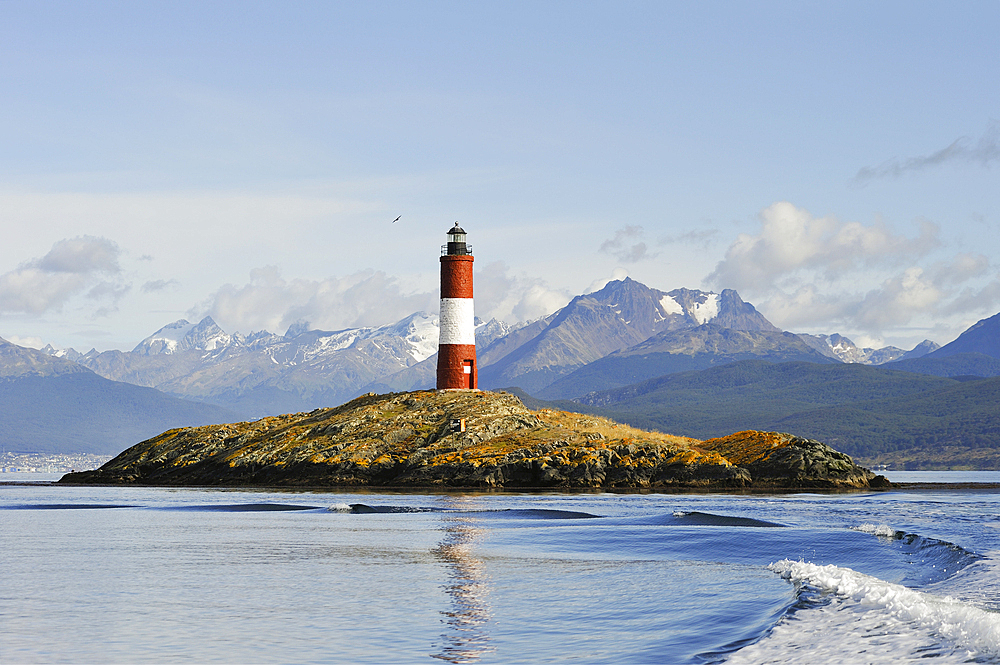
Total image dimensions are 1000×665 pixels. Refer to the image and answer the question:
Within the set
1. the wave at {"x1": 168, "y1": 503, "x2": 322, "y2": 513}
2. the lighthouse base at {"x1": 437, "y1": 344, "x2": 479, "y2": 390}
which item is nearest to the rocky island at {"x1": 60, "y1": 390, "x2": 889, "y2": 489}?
the lighthouse base at {"x1": 437, "y1": 344, "x2": 479, "y2": 390}

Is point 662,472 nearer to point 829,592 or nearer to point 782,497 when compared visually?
point 782,497

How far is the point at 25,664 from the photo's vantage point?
1866 centimetres

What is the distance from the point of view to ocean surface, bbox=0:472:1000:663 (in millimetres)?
20047

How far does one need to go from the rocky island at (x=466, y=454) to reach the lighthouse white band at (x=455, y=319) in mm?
6420

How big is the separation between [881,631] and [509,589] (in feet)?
36.7

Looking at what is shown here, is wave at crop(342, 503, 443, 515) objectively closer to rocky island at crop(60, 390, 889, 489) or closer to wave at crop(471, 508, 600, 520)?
wave at crop(471, 508, 600, 520)

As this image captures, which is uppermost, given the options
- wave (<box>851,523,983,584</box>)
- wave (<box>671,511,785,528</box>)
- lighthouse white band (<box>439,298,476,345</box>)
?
lighthouse white band (<box>439,298,476,345</box>)

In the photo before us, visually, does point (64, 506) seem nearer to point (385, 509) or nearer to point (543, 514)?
point (385, 509)

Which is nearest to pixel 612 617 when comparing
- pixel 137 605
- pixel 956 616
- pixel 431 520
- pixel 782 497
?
pixel 956 616

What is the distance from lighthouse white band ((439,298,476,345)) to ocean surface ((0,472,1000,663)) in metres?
56.5

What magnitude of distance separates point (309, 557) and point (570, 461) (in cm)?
5759

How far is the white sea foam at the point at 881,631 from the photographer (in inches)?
732

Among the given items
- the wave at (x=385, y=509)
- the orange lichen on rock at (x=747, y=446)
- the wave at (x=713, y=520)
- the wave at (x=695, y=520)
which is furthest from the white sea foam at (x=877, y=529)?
the orange lichen on rock at (x=747, y=446)

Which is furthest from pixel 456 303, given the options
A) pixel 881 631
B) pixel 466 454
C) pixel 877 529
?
pixel 881 631
